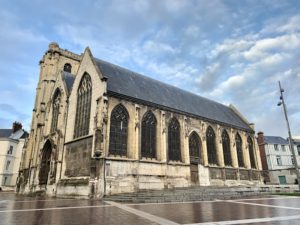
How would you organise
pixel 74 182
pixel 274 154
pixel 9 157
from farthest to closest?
pixel 9 157, pixel 274 154, pixel 74 182

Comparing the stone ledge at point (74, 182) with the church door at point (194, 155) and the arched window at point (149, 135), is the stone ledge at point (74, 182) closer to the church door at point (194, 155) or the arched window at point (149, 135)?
the arched window at point (149, 135)

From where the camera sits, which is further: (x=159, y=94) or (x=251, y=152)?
(x=251, y=152)

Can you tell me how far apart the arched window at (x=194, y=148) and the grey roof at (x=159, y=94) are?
8.99 feet

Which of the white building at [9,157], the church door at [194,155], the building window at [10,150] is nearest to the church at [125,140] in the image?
the church door at [194,155]

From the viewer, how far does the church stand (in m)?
18.8

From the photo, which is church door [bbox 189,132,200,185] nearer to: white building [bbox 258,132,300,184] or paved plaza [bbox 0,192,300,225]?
paved plaza [bbox 0,192,300,225]

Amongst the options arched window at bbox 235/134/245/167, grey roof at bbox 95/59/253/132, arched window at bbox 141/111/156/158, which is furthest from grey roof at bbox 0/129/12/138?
arched window at bbox 235/134/245/167

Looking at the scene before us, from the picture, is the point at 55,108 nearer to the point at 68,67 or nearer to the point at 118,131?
the point at 118,131

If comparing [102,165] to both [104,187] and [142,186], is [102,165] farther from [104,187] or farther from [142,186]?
[142,186]

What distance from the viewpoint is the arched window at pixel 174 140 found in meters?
23.3

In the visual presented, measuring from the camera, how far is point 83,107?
875 inches

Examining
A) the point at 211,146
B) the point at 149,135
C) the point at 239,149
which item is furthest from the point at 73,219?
the point at 239,149

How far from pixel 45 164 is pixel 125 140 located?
11337mm

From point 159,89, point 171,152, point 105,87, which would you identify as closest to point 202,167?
point 171,152
